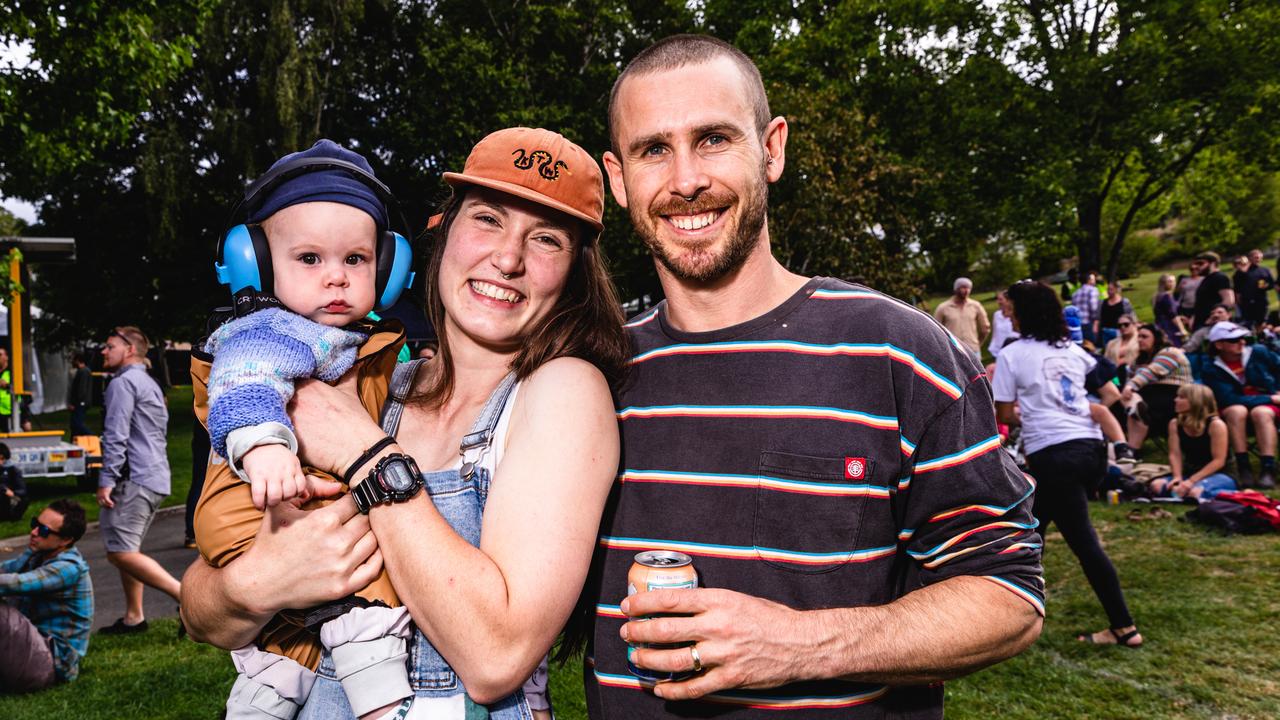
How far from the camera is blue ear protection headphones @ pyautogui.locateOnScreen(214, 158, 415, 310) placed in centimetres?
232

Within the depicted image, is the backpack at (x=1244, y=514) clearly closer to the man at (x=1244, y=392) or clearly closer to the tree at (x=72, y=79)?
the man at (x=1244, y=392)

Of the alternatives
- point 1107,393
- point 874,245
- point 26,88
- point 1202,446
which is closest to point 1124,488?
point 1202,446

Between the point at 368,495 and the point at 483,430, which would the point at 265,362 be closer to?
the point at 368,495

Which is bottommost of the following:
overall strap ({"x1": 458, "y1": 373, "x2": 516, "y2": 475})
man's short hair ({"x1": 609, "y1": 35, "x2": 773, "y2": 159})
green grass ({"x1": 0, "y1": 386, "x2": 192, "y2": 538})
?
green grass ({"x1": 0, "y1": 386, "x2": 192, "y2": 538})

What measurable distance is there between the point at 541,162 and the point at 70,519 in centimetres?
646

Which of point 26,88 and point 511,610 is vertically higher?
point 26,88

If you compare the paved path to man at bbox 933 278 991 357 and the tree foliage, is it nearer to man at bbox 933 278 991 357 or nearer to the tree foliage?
the tree foliage

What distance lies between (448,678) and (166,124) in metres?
24.6

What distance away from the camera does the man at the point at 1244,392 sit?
10242mm

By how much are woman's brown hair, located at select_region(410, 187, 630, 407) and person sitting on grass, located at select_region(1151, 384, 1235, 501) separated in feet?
33.9

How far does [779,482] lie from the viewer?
2.00 metres

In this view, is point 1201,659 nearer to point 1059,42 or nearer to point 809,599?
point 809,599

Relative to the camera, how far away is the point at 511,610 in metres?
1.72

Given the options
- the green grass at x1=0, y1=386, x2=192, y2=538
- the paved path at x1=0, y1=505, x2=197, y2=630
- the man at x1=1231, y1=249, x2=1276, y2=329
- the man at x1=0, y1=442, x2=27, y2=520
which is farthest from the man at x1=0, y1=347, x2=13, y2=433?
the man at x1=1231, y1=249, x2=1276, y2=329
